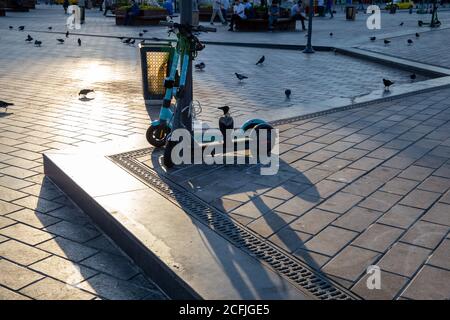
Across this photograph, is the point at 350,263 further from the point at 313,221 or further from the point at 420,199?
the point at 420,199

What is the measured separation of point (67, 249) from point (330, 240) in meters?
1.87

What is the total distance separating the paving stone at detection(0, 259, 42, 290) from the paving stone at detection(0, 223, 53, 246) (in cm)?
33

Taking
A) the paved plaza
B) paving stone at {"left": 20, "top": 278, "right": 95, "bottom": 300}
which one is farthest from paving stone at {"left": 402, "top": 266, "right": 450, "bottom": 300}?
paving stone at {"left": 20, "top": 278, "right": 95, "bottom": 300}

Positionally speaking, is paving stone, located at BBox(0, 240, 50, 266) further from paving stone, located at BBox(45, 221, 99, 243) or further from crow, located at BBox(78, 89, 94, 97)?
crow, located at BBox(78, 89, 94, 97)

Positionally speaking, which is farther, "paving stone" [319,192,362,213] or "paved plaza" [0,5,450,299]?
"paving stone" [319,192,362,213]

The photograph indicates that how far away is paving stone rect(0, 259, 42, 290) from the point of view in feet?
10.4

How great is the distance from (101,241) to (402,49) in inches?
531

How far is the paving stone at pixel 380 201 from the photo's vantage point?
13.2 ft

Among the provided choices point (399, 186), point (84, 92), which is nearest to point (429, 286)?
point (399, 186)

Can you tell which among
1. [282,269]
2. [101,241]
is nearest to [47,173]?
[101,241]

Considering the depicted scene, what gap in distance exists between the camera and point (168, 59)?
8.04 meters

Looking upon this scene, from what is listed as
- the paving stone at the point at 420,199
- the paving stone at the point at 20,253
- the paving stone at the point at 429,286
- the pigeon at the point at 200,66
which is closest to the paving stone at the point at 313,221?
the paving stone at the point at 420,199

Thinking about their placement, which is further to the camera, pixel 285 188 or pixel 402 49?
pixel 402 49

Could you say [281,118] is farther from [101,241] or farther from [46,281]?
[46,281]
